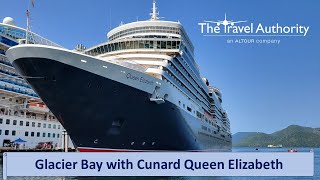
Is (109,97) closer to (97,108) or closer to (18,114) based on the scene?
(97,108)

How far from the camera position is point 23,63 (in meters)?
23.3

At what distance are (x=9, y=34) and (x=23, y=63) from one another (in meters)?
42.2

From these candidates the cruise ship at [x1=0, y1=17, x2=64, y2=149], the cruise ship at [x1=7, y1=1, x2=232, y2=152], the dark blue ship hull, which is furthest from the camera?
the cruise ship at [x1=0, y1=17, x2=64, y2=149]

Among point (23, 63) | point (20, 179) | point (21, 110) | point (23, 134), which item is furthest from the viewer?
point (21, 110)

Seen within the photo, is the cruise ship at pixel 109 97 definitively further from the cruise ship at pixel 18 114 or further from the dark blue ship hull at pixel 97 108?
the cruise ship at pixel 18 114

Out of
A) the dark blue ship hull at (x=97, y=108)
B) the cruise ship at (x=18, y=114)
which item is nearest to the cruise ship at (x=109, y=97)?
the dark blue ship hull at (x=97, y=108)

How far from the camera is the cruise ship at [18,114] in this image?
52438mm

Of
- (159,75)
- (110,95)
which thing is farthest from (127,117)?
(159,75)

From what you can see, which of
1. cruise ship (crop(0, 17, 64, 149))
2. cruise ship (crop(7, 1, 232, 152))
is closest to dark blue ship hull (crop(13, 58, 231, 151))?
cruise ship (crop(7, 1, 232, 152))

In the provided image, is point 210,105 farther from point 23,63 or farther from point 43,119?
point 23,63

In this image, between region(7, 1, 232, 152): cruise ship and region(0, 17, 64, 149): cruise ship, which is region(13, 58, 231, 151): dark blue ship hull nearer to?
region(7, 1, 232, 152): cruise ship

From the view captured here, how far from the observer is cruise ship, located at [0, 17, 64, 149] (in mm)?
52438

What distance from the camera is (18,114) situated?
190ft

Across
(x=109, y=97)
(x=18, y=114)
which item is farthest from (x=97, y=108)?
(x=18, y=114)
